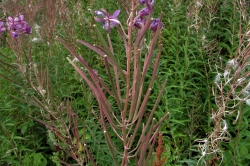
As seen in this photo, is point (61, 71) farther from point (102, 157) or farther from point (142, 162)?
point (142, 162)

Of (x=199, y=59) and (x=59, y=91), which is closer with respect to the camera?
(x=59, y=91)

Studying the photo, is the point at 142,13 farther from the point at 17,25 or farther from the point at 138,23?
the point at 17,25

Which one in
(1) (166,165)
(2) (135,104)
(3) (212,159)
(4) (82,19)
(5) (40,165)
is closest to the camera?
(2) (135,104)

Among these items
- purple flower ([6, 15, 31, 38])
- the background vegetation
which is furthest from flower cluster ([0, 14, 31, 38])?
the background vegetation

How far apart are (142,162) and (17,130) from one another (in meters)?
2.14

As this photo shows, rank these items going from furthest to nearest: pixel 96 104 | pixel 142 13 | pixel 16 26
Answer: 1. pixel 96 104
2. pixel 16 26
3. pixel 142 13

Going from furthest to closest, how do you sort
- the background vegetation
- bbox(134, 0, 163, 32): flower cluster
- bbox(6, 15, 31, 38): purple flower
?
bbox(6, 15, 31, 38): purple flower → the background vegetation → bbox(134, 0, 163, 32): flower cluster

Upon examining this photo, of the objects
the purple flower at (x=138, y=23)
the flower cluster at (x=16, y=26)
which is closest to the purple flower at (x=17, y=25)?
the flower cluster at (x=16, y=26)

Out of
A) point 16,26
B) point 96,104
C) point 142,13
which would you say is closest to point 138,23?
point 142,13

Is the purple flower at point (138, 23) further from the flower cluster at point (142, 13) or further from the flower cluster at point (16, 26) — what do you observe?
the flower cluster at point (16, 26)

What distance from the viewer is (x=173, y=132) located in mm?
2873

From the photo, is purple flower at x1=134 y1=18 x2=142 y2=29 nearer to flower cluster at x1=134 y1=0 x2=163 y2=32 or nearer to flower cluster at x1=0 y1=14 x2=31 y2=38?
flower cluster at x1=134 y1=0 x2=163 y2=32

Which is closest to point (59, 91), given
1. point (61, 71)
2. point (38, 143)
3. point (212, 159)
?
point (61, 71)

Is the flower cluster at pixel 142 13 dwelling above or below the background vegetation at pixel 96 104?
above
